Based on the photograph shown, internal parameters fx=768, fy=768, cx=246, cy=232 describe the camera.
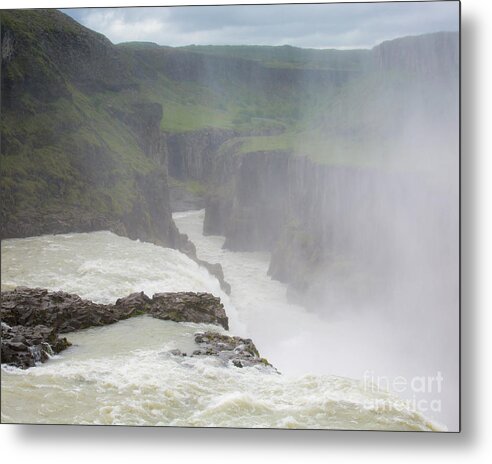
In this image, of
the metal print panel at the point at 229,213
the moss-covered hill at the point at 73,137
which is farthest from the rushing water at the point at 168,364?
the moss-covered hill at the point at 73,137

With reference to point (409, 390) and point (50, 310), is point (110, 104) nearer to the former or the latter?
point (50, 310)

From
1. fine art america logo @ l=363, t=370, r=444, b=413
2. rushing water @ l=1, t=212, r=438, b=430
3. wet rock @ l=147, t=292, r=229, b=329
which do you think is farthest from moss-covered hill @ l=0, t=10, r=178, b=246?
fine art america logo @ l=363, t=370, r=444, b=413

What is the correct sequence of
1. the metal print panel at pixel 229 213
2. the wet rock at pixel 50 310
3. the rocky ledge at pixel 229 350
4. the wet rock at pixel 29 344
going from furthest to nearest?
the wet rock at pixel 50 310
the rocky ledge at pixel 229 350
the wet rock at pixel 29 344
the metal print panel at pixel 229 213

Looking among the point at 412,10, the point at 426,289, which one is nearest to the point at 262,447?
the point at 426,289

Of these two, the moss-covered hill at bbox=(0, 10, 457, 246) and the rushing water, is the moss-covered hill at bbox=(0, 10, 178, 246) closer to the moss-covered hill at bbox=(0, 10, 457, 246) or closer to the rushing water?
the moss-covered hill at bbox=(0, 10, 457, 246)

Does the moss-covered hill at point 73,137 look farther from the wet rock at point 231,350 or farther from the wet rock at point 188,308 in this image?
the wet rock at point 231,350

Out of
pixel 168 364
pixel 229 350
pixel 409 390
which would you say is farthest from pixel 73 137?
pixel 409 390
